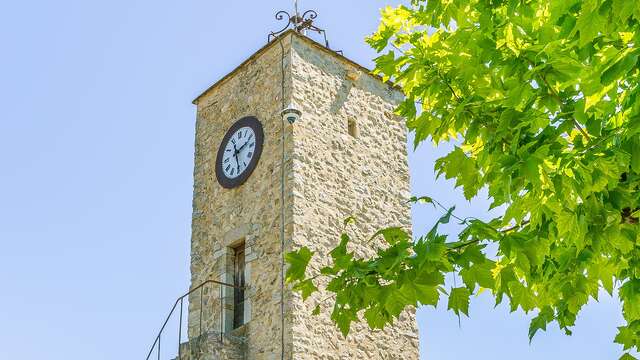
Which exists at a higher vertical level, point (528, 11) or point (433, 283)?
point (528, 11)

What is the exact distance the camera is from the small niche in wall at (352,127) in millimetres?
11695

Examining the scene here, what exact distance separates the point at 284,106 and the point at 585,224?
798 cm

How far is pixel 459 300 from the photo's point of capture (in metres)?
3.46

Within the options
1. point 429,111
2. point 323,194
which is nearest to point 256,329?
point 323,194

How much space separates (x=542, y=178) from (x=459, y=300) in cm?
65

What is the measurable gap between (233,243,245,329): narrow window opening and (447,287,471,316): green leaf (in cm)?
727

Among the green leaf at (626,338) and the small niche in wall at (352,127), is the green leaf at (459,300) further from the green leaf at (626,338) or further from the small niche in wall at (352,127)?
the small niche in wall at (352,127)

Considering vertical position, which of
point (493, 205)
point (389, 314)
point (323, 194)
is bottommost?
point (389, 314)

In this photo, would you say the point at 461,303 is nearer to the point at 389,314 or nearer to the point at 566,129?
the point at 389,314

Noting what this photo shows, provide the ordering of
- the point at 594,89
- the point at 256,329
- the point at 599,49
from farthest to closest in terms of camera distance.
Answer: the point at 256,329, the point at 599,49, the point at 594,89

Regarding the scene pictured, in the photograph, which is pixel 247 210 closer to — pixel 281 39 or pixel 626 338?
pixel 281 39

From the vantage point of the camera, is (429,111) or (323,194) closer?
(429,111)

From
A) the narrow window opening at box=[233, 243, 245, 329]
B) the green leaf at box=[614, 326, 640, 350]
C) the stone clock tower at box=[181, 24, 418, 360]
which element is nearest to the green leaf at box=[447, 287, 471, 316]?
the green leaf at box=[614, 326, 640, 350]

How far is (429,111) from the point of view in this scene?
4.68 meters
